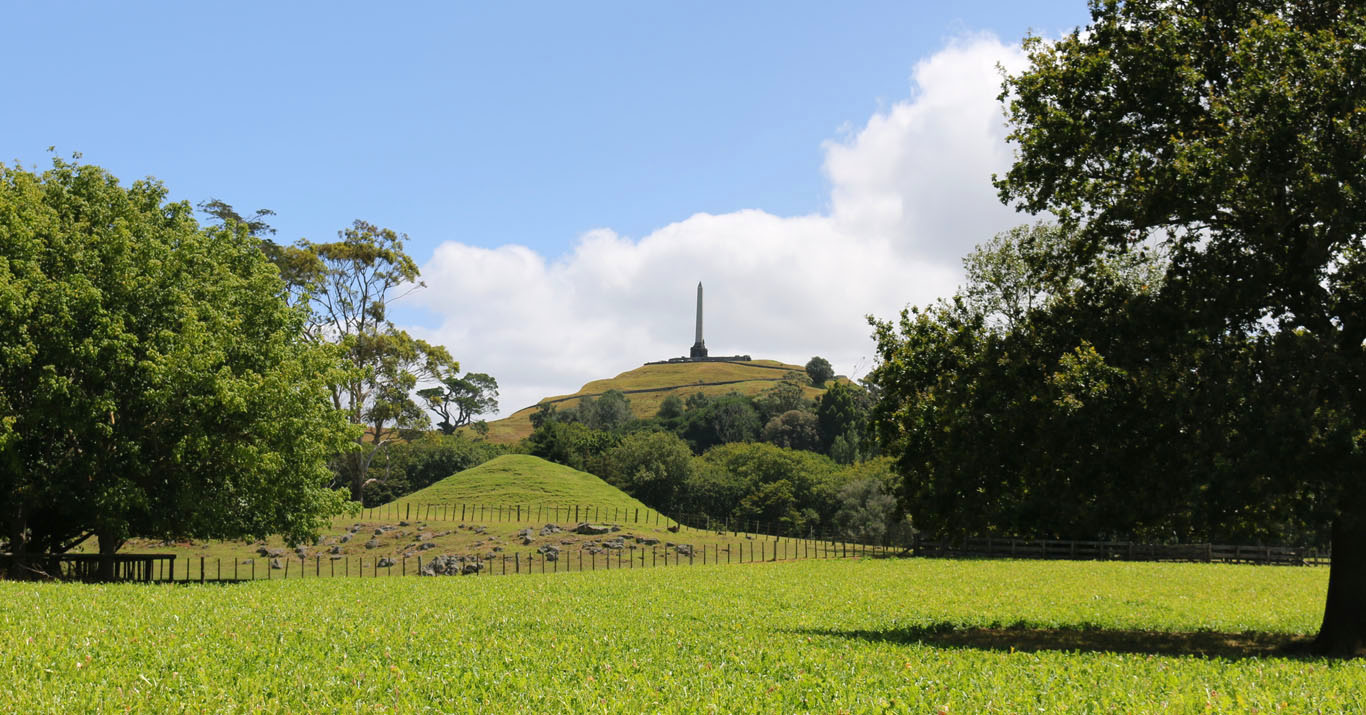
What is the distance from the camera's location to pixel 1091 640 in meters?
22.1

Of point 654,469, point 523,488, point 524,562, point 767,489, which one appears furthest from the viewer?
point 654,469

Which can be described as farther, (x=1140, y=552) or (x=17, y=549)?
(x=1140, y=552)

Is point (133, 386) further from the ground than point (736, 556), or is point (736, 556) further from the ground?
point (133, 386)

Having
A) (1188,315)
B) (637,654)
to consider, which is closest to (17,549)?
(637,654)

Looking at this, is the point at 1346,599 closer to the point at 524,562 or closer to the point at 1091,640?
the point at 1091,640

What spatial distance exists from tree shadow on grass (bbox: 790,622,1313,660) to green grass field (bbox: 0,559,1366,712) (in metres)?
0.12

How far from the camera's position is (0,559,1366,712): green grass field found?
11727 mm

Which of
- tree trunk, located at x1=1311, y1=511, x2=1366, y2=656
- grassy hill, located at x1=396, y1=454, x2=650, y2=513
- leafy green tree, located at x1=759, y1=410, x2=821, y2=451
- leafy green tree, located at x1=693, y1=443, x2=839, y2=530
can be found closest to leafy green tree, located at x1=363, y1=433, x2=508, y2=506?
grassy hill, located at x1=396, y1=454, x2=650, y2=513

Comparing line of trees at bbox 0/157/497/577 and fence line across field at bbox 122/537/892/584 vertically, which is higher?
line of trees at bbox 0/157/497/577

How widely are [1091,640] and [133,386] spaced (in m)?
31.5

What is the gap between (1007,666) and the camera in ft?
51.2

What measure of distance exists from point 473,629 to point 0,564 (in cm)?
2512

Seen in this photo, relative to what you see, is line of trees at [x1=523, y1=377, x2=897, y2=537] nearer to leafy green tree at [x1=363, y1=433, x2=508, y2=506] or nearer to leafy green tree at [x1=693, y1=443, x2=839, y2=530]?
leafy green tree at [x1=693, y1=443, x2=839, y2=530]

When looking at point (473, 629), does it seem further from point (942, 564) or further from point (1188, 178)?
point (942, 564)
